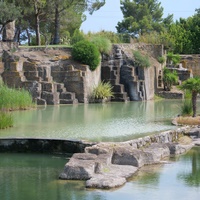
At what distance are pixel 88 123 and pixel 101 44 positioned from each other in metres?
14.5

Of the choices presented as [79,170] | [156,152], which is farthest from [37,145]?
[79,170]

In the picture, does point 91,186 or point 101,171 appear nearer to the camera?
point 91,186

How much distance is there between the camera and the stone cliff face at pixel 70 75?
90.7ft

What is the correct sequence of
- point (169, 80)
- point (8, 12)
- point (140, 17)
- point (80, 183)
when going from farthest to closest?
point (140, 17) < point (169, 80) < point (8, 12) < point (80, 183)

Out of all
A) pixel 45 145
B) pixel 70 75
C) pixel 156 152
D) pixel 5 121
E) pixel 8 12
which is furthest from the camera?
pixel 8 12

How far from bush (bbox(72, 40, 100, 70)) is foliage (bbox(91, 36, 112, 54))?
156 cm

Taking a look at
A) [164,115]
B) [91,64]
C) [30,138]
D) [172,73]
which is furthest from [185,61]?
[30,138]

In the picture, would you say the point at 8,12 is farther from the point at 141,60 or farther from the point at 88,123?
the point at 88,123

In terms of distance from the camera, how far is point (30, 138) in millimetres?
14070

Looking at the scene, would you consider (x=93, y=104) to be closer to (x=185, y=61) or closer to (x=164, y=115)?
(x=164, y=115)

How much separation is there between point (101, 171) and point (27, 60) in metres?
19.1

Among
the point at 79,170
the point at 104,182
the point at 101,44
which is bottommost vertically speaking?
the point at 104,182

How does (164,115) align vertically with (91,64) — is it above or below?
below

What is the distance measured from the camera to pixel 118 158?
12141mm
